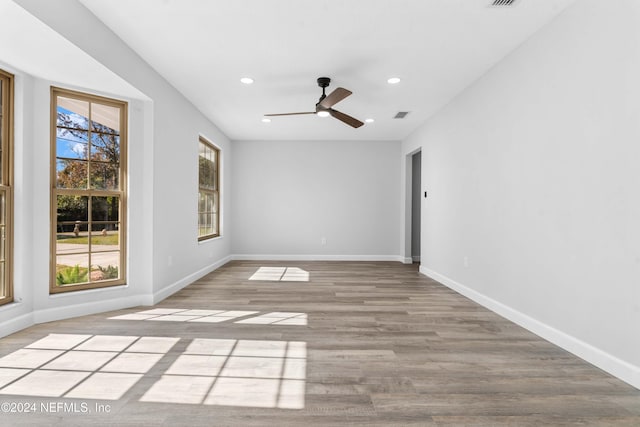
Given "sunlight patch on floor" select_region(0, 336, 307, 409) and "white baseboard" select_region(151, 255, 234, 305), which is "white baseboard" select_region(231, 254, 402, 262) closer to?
"white baseboard" select_region(151, 255, 234, 305)

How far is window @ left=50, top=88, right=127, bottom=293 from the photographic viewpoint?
303 centimetres

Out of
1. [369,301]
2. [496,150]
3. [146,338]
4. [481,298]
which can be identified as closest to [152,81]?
[146,338]

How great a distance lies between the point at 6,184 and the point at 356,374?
317 centimetres

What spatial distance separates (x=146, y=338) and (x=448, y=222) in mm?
3754

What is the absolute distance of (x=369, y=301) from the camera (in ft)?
12.3

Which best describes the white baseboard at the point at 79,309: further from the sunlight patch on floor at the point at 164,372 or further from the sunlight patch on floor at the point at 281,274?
the sunlight patch on floor at the point at 281,274

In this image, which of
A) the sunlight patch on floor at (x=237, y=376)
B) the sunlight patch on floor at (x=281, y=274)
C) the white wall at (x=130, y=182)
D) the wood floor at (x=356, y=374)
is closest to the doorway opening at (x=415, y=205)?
the sunlight patch on floor at (x=281, y=274)

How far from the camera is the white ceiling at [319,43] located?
245 cm

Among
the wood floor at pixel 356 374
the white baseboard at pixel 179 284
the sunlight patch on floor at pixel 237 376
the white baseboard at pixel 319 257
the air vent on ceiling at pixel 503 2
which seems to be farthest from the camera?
the white baseboard at pixel 319 257

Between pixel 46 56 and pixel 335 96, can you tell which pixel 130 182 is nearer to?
pixel 46 56

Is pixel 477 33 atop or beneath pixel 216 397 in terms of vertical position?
atop

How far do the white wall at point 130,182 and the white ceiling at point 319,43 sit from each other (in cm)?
24

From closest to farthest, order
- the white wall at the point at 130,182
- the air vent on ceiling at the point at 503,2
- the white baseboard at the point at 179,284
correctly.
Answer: the air vent on ceiling at the point at 503,2 < the white wall at the point at 130,182 < the white baseboard at the point at 179,284

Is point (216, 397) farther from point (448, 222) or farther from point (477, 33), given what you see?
point (448, 222)
